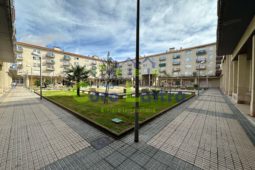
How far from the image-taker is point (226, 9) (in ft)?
17.1

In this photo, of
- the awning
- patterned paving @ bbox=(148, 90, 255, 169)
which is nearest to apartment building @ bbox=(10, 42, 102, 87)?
the awning

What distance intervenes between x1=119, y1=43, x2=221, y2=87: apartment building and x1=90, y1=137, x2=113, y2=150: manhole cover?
2914cm

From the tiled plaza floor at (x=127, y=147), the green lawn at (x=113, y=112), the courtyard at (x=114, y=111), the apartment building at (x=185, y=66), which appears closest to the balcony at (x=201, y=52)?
the apartment building at (x=185, y=66)

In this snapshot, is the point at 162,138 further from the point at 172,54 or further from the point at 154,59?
the point at 154,59

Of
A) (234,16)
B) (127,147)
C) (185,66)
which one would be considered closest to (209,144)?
(127,147)

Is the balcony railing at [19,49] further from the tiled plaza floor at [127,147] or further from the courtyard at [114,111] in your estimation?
the tiled plaza floor at [127,147]

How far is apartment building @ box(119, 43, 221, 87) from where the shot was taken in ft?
128

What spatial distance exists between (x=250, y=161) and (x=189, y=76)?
4555cm

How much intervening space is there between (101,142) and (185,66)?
159 feet

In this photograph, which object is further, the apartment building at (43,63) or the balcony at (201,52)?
the balcony at (201,52)

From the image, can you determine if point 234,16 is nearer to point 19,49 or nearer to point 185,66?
point 185,66

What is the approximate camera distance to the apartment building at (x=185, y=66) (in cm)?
3890

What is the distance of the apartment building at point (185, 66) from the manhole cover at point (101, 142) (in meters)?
29.1

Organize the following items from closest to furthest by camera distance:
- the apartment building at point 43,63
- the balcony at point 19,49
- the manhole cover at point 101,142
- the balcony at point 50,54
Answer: the manhole cover at point 101,142, the balcony at point 19,49, the apartment building at point 43,63, the balcony at point 50,54
